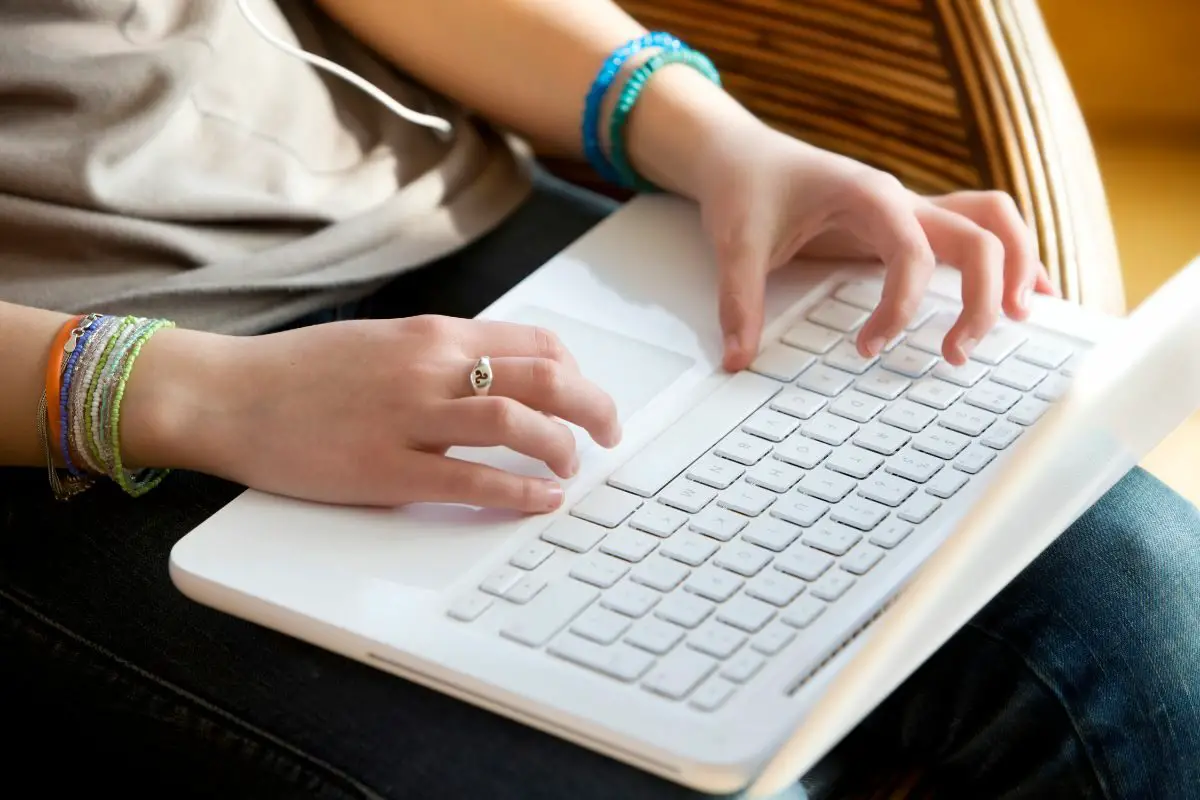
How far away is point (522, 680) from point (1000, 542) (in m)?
0.19

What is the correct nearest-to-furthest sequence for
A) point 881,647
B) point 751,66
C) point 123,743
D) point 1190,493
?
point 881,647, point 123,743, point 1190,493, point 751,66

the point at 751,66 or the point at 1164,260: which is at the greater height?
the point at 751,66

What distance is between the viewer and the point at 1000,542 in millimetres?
454

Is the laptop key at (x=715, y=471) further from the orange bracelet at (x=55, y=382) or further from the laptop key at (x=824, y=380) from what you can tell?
the orange bracelet at (x=55, y=382)

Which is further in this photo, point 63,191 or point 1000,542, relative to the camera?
point 63,191

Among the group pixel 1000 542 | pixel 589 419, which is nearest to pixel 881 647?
pixel 1000 542

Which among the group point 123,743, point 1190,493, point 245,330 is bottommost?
point 1190,493

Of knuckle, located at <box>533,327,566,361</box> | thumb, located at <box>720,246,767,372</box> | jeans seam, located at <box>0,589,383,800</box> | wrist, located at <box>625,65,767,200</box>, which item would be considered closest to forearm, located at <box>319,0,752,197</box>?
wrist, located at <box>625,65,767,200</box>

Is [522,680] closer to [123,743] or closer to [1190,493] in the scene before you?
[123,743]

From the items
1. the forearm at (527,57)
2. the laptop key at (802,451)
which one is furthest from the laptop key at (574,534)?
the forearm at (527,57)

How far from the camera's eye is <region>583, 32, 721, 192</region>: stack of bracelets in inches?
33.8

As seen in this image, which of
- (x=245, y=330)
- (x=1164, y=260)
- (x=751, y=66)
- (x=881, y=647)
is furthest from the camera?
(x=1164, y=260)

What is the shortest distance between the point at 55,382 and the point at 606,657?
1.00 feet

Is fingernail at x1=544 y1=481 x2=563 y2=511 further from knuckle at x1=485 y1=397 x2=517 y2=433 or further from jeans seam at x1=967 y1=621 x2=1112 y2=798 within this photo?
jeans seam at x1=967 y1=621 x2=1112 y2=798
